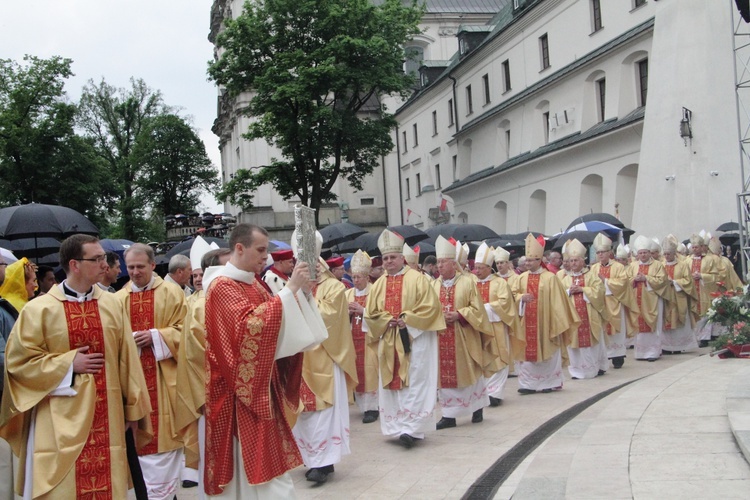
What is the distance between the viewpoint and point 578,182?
2816 centimetres

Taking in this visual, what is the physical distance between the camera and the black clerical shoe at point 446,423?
372 inches

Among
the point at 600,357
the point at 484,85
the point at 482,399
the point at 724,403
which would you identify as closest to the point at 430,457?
the point at 482,399

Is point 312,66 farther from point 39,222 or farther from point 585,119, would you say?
point 39,222

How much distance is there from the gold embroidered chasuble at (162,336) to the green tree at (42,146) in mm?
28714

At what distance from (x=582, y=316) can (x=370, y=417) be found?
4.35 meters

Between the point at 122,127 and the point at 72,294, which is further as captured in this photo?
the point at 122,127

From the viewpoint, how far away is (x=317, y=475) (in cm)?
721

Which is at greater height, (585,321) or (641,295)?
(641,295)

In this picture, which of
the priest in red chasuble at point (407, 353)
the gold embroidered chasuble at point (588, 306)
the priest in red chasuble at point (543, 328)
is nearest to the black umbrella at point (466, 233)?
the gold embroidered chasuble at point (588, 306)

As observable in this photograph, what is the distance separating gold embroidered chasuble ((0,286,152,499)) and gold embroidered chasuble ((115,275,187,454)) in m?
1.24

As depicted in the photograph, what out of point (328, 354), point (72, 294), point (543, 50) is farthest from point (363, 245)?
point (543, 50)

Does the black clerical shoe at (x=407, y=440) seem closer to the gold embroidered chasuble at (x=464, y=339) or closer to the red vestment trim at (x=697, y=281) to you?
Result: the gold embroidered chasuble at (x=464, y=339)

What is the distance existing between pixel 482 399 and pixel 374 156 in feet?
86.7

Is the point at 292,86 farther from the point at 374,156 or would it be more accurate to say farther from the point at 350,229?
the point at 350,229
